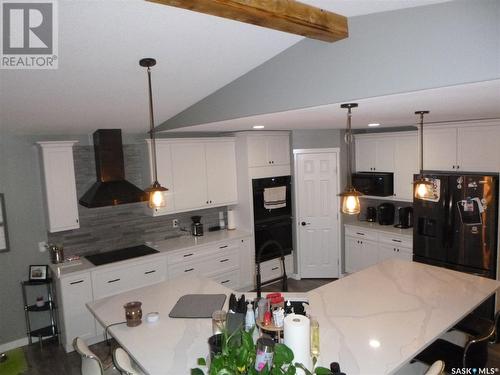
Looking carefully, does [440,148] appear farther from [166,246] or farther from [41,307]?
[41,307]

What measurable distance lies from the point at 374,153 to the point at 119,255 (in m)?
3.79

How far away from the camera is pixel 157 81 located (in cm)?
293

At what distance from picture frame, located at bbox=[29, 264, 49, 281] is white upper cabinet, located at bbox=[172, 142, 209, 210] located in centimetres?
167

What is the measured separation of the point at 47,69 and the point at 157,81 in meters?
0.79

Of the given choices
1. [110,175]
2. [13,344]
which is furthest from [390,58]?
[13,344]

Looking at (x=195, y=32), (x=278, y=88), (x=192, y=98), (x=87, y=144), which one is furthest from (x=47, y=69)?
(x=87, y=144)

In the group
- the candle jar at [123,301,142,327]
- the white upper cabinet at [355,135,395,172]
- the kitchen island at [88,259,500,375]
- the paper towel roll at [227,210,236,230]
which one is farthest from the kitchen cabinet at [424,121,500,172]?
the candle jar at [123,301,142,327]

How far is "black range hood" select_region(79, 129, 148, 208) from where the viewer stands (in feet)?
12.9

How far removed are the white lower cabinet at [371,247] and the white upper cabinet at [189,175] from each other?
2286 mm

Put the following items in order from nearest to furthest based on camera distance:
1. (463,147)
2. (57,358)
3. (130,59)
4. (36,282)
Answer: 1. (130,59)
2. (57,358)
3. (36,282)
4. (463,147)

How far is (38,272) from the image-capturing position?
4.05 m

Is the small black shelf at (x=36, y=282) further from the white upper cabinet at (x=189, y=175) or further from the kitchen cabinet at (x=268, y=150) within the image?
the kitchen cabinet at (x=268, y=150)

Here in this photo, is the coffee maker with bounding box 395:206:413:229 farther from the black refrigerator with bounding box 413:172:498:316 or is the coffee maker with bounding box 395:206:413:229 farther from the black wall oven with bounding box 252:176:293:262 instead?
the black wall oven with bounding box 252:176:293:262

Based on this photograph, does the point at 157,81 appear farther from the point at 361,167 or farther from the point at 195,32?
the point at 361,167
